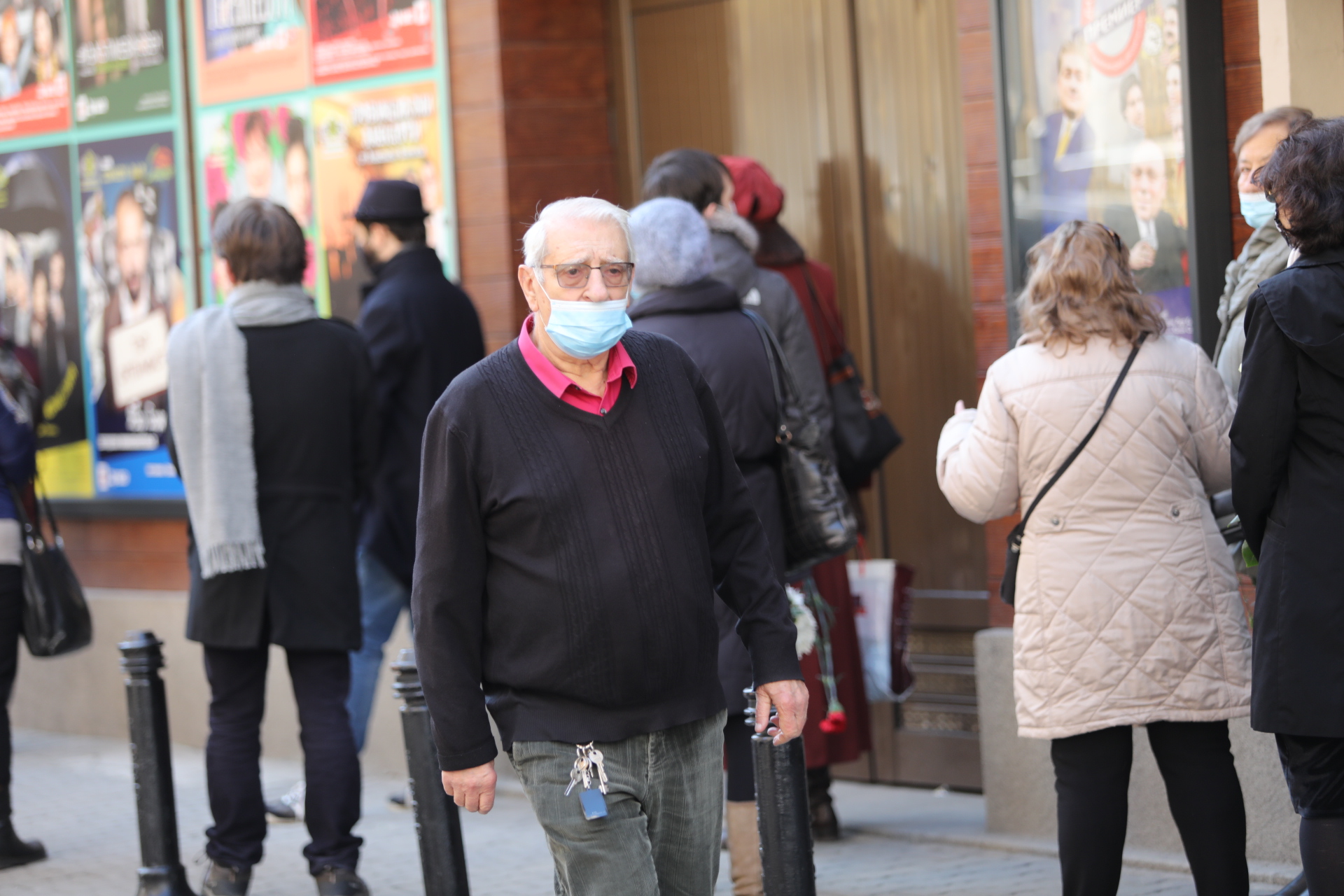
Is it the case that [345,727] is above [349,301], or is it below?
below

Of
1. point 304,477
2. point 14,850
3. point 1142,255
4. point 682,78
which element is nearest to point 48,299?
point 14,850

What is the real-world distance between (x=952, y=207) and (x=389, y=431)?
2.27 metres

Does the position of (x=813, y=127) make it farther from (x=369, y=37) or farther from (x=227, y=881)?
(x=227, y=881)

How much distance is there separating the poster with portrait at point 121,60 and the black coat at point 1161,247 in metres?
5.10

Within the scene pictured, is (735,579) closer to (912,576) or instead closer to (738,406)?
(738,406)

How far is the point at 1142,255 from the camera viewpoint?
544 cm

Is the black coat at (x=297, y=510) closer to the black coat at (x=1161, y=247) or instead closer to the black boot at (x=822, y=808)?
the black boot at (x=822, y=808)

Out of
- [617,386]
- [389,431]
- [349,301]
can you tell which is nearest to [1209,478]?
[617,386]

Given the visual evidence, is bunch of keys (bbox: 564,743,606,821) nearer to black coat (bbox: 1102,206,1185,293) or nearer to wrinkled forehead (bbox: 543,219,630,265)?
wrinkled forehead (bbox: 543,219,630,265)

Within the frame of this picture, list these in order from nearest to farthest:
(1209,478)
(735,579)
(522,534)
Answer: (522,534) < (735,579) < (1209,478)

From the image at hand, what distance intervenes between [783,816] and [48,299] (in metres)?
6.38

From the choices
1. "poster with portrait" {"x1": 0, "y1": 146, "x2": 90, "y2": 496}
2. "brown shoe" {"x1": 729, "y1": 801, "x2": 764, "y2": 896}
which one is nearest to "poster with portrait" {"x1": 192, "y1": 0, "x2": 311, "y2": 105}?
"poster with portrait" {"x1": 0, "y1": 146, "x2": 90, "y2": 496}

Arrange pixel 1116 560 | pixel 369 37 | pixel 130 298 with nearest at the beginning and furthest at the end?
pixel 1116 560 < pixel 369 37 < pixel 130 298

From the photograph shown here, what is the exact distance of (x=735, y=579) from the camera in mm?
3662
